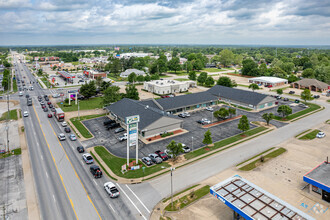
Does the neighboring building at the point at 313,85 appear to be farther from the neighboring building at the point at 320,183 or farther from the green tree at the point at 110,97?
the green tree at the point at 110,97

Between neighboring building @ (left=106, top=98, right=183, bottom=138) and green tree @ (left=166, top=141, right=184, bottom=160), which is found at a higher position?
neighboring building @ (left=106, top=98, right=183, bottom=138)

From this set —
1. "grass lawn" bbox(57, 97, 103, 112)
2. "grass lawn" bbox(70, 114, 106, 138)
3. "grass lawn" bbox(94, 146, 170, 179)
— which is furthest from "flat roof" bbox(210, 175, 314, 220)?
"grass lawn" bbox(57, 97, 103, 112)

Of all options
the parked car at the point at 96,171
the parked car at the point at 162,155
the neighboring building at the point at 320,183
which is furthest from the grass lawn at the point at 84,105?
the neighboring building at the point at 320,183

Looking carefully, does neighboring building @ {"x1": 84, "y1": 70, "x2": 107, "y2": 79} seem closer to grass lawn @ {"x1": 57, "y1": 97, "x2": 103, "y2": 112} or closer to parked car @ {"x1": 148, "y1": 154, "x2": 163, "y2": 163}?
grass lawn @ {"x1": 57, "y1": 97, "x2": 103, "y2": 112}

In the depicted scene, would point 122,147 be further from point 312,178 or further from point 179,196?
point 312,178

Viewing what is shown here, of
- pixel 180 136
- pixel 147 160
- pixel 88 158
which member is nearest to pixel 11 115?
pixel 88 158

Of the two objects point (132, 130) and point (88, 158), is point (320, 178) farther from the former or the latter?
point (88, 158)

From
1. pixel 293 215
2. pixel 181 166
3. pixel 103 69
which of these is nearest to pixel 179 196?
pixel 181 166
